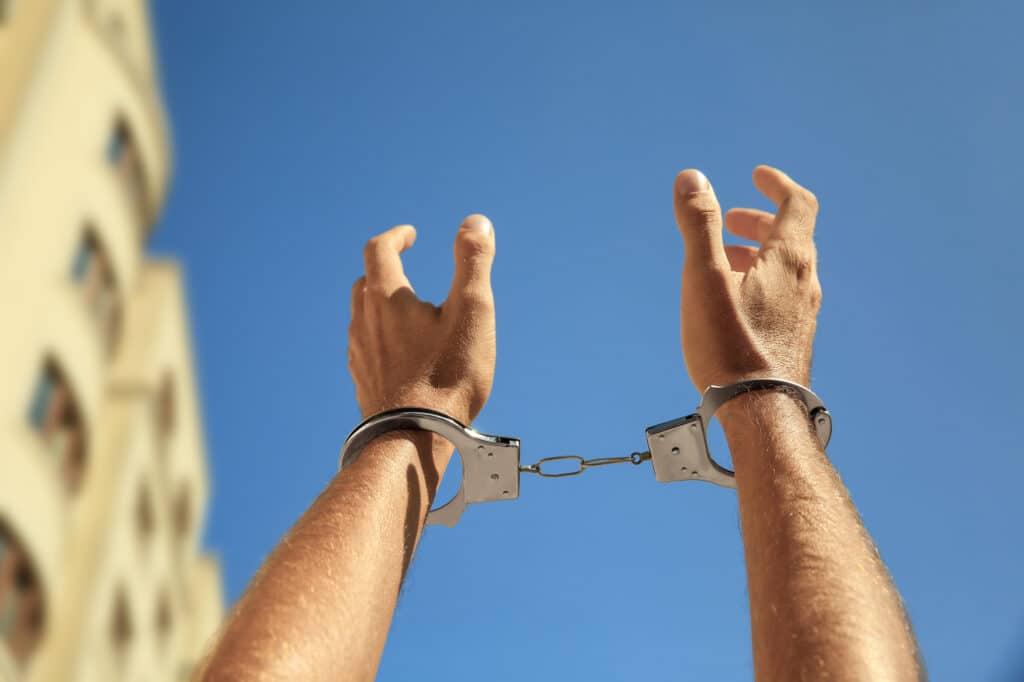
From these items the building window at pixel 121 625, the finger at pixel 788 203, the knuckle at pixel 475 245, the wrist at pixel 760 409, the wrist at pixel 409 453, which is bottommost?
the wrist at pixel 409 453

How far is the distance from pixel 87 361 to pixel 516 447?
12.8 m

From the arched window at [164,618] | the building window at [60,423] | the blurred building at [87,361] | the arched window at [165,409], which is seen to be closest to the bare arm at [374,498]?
the blurred building at [87,361]

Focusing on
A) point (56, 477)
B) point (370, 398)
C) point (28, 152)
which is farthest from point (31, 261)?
point (370, 398)

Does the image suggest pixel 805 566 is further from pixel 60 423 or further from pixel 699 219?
pixel 60 423

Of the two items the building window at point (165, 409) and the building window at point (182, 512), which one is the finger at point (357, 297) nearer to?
the building window at point (165, 409)

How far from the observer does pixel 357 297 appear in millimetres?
2920

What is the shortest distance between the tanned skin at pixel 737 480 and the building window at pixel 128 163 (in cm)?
1368

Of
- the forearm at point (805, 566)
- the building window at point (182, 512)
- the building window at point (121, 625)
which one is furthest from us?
the building window at point (182, 512)

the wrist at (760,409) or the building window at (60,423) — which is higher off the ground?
the building window at (60,423)

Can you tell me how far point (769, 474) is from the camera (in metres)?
1.72

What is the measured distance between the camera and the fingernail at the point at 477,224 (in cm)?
259

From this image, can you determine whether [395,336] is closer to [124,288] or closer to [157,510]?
[124,288]

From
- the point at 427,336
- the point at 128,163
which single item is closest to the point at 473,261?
the point at 427,336

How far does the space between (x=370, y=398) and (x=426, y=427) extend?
0.68m
